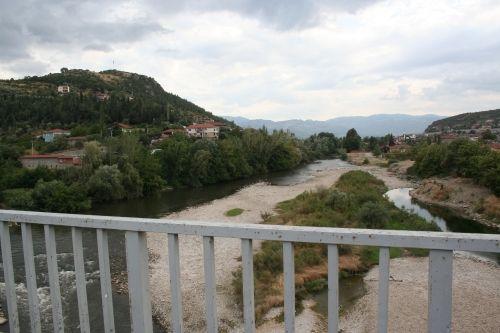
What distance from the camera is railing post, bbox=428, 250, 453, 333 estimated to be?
1.74 metres

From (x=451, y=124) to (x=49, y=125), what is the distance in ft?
430

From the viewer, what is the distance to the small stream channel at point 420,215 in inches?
450

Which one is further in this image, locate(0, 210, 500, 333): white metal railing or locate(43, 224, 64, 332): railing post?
locate(43, 224, 64, 332): railing post

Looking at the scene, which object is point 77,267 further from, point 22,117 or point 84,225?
point 22,117

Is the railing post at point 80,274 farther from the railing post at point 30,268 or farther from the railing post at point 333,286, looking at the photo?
the railing post at point 333,286

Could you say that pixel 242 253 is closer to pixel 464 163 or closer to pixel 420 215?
pixel 420 215

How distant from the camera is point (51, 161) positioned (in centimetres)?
3278

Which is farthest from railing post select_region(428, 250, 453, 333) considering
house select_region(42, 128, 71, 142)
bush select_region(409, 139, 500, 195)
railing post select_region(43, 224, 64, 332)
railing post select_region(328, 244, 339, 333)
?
house select_region(42, 128, 71, 142)

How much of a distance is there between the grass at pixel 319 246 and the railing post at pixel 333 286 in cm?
155

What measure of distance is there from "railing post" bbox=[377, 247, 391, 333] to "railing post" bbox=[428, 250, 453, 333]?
0.19 meters

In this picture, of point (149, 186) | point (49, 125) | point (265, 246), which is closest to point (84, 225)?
point (265, 246)

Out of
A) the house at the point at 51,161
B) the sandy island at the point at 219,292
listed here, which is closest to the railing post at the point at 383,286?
the sandy island at the point at 219,292

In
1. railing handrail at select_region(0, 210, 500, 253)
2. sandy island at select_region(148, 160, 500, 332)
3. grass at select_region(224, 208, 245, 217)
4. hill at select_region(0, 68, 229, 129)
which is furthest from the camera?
hill at select_region(0, 68, 229, 129)

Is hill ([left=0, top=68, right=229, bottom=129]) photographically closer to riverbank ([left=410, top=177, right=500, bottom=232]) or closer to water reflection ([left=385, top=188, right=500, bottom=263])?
water reflection ([left=385, top=188, right=500, bottom=263])
